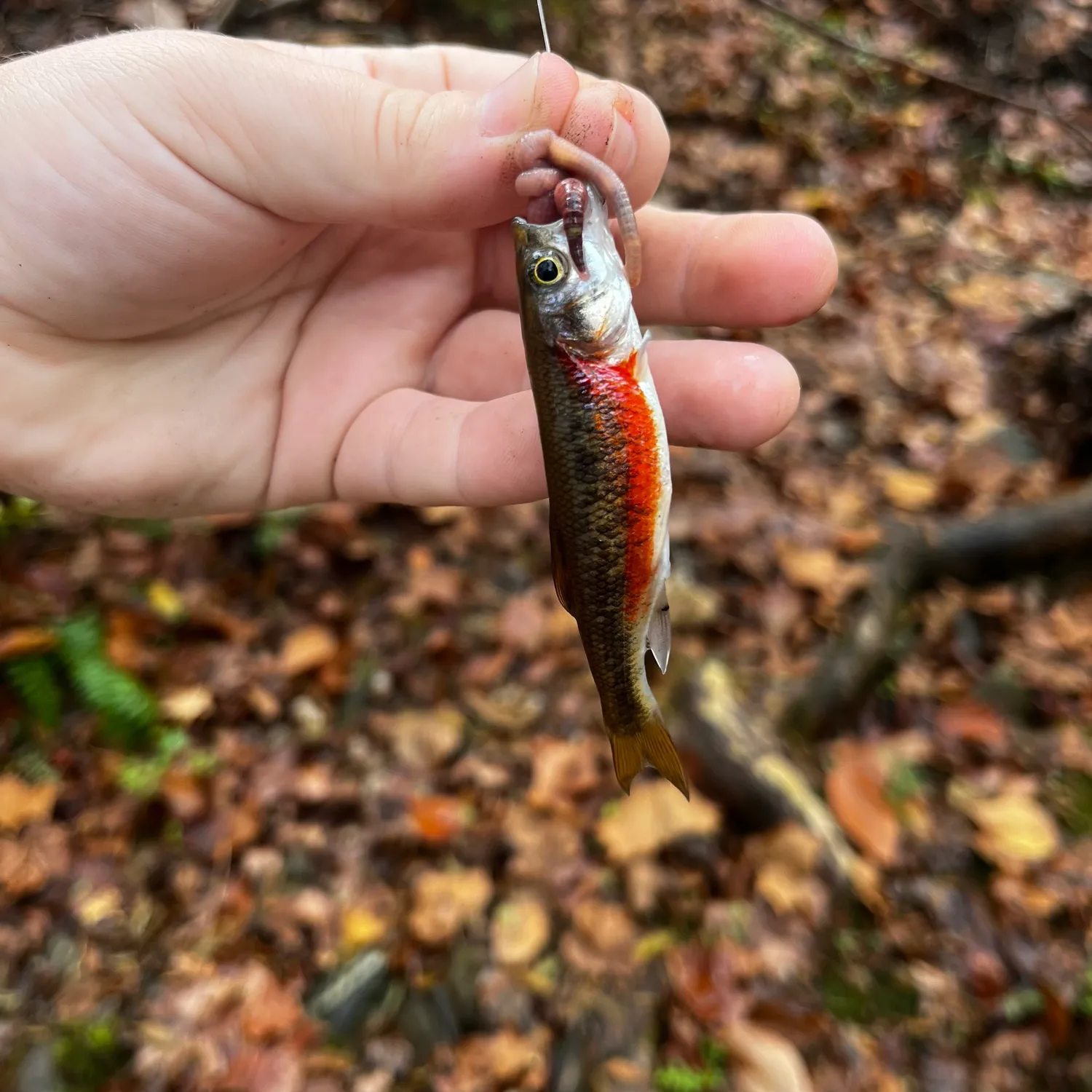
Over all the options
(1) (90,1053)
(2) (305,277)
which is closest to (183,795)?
(1) (90,1053)

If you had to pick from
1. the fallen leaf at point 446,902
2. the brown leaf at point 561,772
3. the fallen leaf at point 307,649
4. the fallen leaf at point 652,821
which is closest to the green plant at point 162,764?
the fallen leaf at point 307,649

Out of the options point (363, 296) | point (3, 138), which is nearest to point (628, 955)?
point (363, 296)

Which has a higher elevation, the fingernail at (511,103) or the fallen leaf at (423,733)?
the fingernail at (511,103)

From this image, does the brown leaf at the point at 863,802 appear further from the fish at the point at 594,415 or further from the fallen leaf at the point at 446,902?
the fish at the point at 594,415

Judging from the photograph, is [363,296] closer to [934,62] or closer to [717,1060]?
[717,1060]

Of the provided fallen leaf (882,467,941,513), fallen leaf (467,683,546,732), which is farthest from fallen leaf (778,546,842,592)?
fallen leaf (467,683,546,732)

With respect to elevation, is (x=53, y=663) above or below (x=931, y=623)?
above

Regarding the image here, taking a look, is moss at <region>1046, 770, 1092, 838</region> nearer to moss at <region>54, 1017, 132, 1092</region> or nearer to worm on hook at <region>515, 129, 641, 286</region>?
worm on hook at <region>515, 129, 641, 286</region>
